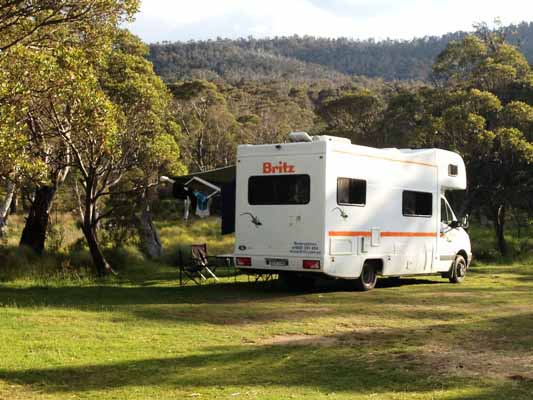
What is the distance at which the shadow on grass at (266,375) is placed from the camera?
6367 mm

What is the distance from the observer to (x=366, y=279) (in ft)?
45.9

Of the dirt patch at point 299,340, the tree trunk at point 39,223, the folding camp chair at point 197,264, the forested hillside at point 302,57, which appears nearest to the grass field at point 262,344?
the dirt patch at point 299,340

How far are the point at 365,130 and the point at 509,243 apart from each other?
52.5 feet

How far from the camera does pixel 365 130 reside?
138ft

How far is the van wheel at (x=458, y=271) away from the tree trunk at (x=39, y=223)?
9.81m

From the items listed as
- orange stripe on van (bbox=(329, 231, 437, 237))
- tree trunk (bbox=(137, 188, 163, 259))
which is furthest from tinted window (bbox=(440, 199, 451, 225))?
tree trunk (bbox=(137, 188, 163, 259))

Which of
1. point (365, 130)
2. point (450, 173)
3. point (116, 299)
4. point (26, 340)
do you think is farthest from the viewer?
point (365, 130)

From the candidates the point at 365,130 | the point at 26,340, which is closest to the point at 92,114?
the point at 26,340

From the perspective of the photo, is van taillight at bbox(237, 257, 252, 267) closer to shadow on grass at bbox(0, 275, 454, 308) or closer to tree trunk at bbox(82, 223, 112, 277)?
shadow on grass at bbox(0, 275, 454, 308)

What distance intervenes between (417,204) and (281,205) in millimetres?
3385

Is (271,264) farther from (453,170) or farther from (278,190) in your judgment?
(453,170)

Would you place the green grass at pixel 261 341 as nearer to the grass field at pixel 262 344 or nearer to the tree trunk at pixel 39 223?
the grass field at pixel 262 344

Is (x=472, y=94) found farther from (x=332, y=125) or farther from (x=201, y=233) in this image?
(x=332, y=125)

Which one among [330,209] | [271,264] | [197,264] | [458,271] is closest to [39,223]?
[197,264]
